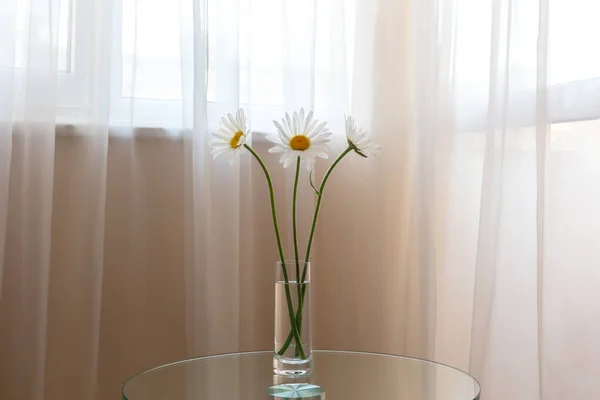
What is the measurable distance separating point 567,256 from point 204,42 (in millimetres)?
800

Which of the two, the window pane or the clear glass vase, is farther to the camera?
the window pane

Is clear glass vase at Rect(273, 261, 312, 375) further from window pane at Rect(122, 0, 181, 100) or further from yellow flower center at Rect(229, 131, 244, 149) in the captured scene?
window pane at Rect(122, 0, 181, 100)

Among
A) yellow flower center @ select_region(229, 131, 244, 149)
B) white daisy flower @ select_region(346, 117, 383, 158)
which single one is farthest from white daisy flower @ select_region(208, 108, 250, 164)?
white daisy flower @ select_region(346, 117, 383, 158)

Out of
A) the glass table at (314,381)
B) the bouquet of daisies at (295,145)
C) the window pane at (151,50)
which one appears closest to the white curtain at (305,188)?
the window pane at (151,50)

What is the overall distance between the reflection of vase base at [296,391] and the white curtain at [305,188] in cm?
38

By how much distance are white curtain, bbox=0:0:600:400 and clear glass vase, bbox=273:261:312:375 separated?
376 mm

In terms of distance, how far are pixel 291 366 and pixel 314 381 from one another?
4cm

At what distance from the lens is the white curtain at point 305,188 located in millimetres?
1188

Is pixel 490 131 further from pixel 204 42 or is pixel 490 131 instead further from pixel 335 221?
pixel 204 42

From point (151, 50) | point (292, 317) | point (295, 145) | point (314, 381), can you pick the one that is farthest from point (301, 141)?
point (151, 50)

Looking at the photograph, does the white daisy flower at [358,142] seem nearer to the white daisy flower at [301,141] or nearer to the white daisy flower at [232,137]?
the white daisy flower at [301,141]

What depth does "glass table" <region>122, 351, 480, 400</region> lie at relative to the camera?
1.01 m

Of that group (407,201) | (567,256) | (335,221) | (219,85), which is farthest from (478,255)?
(219,85)

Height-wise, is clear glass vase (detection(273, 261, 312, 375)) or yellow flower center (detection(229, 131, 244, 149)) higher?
yellow flower center (detection(229, 131, 244, 149))
